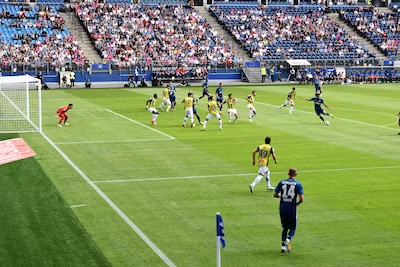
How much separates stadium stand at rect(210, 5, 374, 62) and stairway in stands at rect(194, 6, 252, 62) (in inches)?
24.5

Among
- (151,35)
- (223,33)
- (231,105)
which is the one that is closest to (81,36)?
(151,35)

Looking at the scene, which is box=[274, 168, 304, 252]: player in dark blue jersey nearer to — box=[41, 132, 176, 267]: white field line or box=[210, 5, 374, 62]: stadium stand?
box=[41, 132, 176, 267]: white field line

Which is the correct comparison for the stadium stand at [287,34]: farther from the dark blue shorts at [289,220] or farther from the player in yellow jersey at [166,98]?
the dark blue shorts at [289,220]

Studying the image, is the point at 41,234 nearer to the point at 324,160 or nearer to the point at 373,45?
the point at 324,160

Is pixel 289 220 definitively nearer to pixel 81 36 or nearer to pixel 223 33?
pixel 81 36

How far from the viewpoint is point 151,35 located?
79.1 metres

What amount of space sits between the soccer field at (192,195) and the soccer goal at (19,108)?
154 cm

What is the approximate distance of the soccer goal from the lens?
3630 centimetres

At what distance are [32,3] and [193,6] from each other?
21165mm

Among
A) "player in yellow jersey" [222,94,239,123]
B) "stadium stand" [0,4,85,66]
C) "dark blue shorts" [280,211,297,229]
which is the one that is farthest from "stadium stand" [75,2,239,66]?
"dark blue shorts" [280,211,297,229]

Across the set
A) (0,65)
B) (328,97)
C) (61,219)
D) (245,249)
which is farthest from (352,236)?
(0,65)

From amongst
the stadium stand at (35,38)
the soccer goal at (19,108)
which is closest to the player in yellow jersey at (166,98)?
the soccer goal at (19,108)

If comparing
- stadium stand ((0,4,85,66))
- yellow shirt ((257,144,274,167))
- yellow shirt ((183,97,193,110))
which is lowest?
yellow shirt ((257,144,274,167))

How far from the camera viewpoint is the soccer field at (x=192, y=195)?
1538 cm
